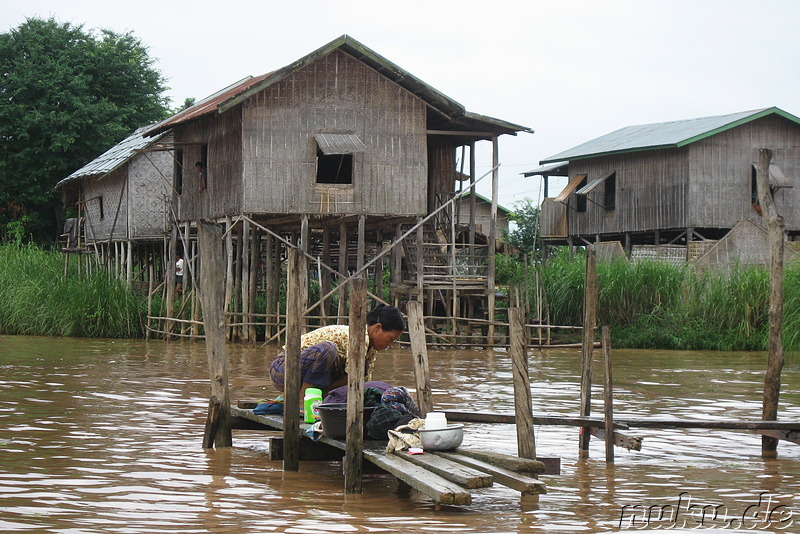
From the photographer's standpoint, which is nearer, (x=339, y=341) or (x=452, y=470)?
(x=452, y=470)

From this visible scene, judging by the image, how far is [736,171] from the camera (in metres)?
27.8

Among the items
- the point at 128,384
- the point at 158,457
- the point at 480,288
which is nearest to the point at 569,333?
the point at 480,288

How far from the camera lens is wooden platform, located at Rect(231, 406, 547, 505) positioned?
563 centimetres

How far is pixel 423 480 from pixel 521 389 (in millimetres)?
984

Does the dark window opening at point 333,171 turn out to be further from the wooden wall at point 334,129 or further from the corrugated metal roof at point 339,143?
the corrugated metal roof at point 339,143

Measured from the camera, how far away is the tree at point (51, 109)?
107 ft

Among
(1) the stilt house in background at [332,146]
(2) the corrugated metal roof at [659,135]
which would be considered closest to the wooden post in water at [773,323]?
(1) the stilt house in background at [332,146]

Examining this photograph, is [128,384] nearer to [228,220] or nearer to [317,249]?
[228,220]

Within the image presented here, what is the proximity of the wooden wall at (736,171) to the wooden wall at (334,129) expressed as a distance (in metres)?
10.3

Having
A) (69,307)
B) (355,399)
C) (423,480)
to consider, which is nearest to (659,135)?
Result: (69,307)

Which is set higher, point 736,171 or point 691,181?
point 736,171

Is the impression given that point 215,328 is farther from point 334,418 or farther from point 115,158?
point 115,158

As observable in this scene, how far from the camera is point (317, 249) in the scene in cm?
3031

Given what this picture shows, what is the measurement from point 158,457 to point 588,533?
3477mm
